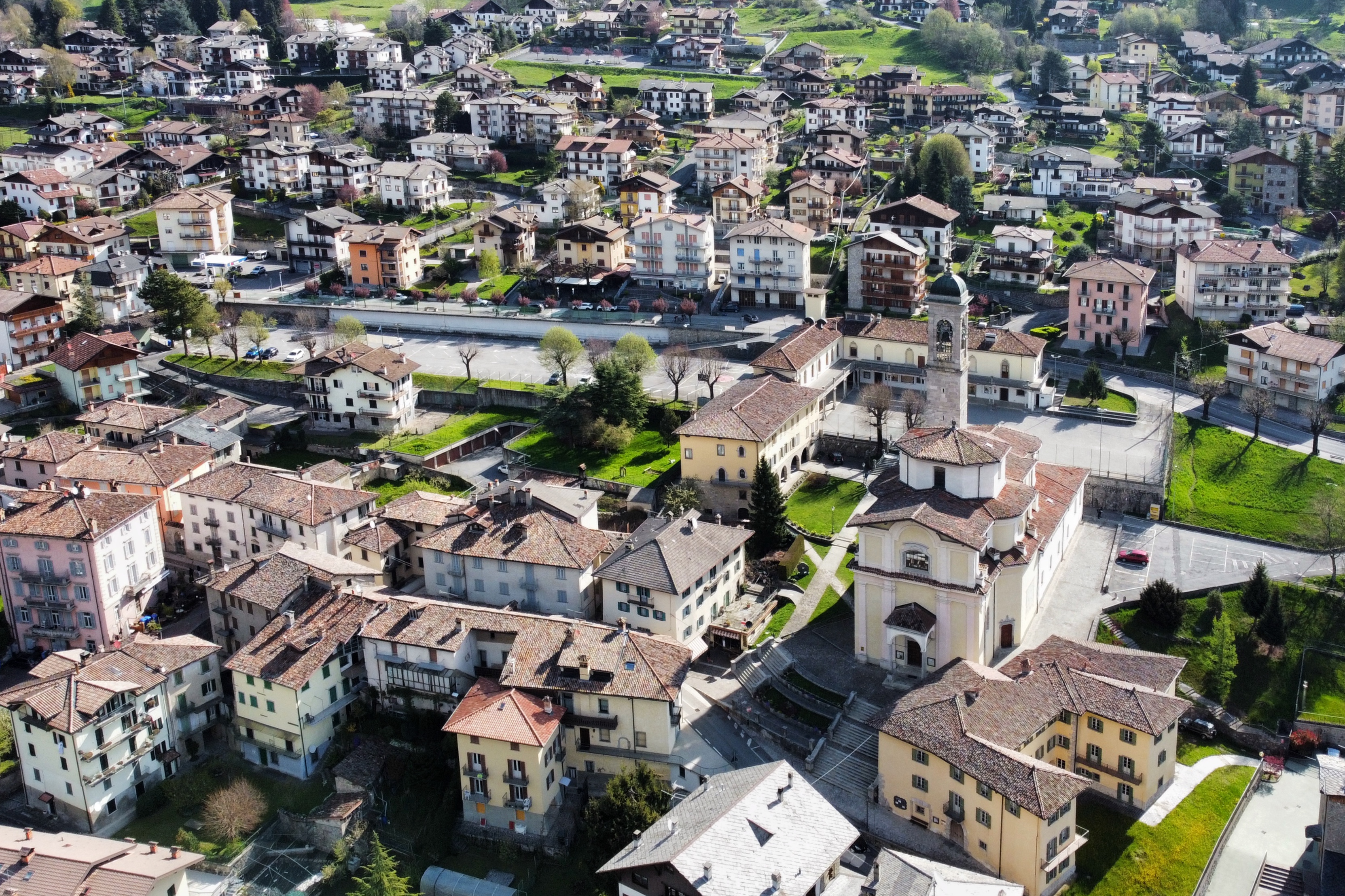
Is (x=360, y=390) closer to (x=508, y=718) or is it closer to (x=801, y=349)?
(x=801, y=349)

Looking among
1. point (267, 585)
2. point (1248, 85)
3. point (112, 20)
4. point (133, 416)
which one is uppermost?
point (112, 20)

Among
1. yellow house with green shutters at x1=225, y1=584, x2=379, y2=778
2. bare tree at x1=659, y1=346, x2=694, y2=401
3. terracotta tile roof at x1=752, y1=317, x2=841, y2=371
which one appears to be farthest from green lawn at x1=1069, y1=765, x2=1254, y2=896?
bare tree at x1=659, y1=346, x2=694, y2=401

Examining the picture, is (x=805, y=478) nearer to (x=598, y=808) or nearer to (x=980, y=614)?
(x=980, y=614)

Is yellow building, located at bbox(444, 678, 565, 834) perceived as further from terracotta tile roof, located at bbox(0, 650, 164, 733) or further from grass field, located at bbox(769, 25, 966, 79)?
grass field, located at bbox(769, 25, 966, 79)

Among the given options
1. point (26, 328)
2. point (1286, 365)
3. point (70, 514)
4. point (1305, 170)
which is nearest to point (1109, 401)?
point (1286, 365)

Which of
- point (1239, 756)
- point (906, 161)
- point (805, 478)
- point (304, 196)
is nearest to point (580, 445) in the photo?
point (805, 478)

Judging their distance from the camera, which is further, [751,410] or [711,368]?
[711,368]

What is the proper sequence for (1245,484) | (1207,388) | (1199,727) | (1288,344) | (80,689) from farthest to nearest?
(1207,388) < (1288,344) < (1245,484) < (80,689) < (1199,727)
